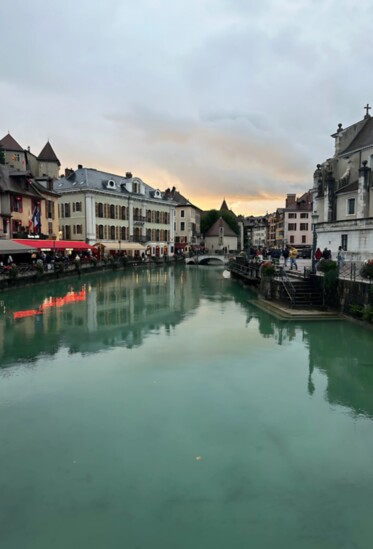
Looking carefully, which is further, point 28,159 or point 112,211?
point 112,211

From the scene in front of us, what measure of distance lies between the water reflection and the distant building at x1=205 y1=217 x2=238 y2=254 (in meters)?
64.3

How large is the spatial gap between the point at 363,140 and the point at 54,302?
27610 mm

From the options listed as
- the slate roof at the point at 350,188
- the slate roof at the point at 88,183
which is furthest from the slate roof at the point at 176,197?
the slate roof at the point at 350,188

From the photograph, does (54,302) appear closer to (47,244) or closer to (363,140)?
(47,244)

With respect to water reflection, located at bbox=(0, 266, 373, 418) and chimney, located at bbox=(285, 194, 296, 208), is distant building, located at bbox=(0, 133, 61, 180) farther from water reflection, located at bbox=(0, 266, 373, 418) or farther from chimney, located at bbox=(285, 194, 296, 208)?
chimney, located at bbox=(285, 194, 296, 208)

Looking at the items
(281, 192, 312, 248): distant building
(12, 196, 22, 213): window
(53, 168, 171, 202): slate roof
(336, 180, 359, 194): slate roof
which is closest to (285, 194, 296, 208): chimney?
(281, 192, 312, 248): distant building

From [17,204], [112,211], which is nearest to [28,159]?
[112,211]

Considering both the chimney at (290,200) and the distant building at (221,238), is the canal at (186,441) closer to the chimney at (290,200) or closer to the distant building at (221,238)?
the chimney at (290,200)

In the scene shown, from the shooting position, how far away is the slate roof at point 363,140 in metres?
31.9

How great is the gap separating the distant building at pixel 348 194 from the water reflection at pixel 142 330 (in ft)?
25.9

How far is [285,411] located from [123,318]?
12.5 meters

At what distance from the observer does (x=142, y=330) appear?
56.9ft

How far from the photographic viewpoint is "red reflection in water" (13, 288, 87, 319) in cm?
2078

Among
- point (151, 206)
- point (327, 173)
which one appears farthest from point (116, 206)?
point (327, 173)
